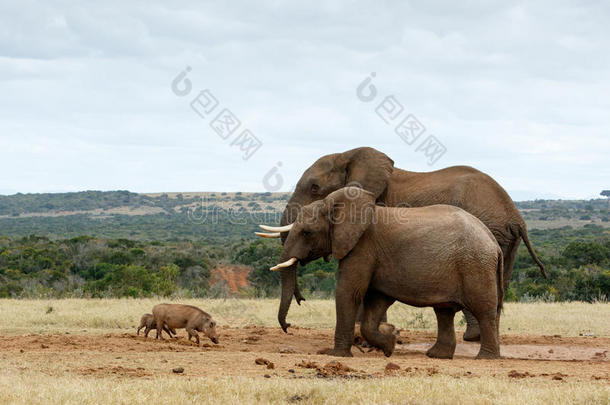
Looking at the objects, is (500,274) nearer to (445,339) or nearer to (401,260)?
(445,339)

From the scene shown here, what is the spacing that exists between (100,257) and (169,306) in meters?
21.1

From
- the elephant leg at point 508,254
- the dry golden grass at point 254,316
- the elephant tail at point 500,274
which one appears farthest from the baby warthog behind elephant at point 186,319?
the elephant leg at point 508,254

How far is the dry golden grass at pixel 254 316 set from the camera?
1544 centimetres

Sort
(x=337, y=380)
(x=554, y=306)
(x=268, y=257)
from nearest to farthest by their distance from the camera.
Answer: (x=337, y=380) < (x=554, y=306) < (x=268, y=257)

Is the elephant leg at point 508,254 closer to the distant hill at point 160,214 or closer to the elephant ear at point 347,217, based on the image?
the elephant ear at point 347,217

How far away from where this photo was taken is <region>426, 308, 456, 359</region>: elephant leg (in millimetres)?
11273

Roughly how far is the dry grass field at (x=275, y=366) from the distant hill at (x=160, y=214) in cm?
5603

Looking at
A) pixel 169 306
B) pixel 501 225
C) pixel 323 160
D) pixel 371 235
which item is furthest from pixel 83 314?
pixel 501 225

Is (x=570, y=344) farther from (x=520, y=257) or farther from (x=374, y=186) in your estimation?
(x=520, y=257)

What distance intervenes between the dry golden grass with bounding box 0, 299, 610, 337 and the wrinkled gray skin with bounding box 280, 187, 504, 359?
5.03 m

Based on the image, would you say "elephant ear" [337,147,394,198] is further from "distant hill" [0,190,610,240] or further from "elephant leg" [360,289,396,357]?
"distant hill" [0,190,610,240]

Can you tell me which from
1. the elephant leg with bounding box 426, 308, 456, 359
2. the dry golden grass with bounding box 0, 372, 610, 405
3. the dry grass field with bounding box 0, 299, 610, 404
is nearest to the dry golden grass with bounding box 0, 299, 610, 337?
the dry grass field with bounding box 0, 299, 610, 404

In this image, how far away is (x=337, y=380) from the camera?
840cm

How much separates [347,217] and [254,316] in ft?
22.4
